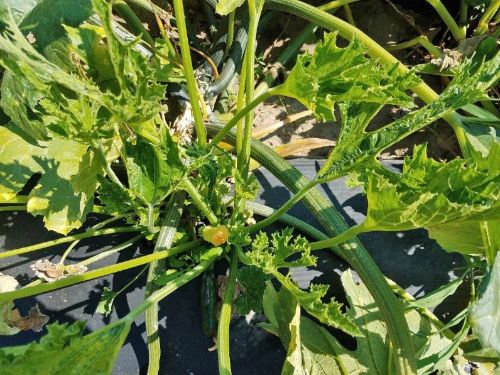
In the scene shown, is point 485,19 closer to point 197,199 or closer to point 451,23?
point 451,23

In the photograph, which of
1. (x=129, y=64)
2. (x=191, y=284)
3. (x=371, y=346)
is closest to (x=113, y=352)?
(x=129, y=64)

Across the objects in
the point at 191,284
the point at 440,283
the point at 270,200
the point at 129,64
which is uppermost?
the point at 129,64

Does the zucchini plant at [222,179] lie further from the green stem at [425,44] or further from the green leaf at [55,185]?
the green stem at [425,44]

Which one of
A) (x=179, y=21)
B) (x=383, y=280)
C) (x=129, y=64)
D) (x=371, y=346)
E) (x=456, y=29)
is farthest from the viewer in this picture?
(x=456, y=29)

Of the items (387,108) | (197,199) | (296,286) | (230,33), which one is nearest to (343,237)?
(296,286)

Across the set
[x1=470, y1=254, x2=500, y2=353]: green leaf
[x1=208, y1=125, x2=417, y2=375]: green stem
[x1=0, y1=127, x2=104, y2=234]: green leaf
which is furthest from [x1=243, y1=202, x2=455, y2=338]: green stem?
[x1=470, y1=254, x2=500, y2=353]: green leaf

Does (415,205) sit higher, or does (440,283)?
(415,205)

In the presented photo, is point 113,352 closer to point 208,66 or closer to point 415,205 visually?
point 415,205
